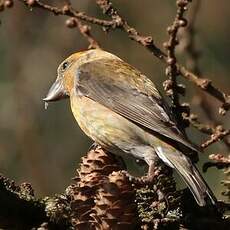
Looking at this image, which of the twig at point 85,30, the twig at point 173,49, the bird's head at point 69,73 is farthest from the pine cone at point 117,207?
the bird's head at point 69,73

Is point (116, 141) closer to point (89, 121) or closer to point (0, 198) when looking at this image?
point (89, 121)

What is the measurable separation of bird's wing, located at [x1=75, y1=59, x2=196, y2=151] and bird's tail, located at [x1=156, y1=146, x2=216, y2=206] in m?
0.10

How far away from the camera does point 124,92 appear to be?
4312 mm

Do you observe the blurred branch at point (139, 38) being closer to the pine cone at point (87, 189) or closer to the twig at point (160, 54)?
the twig at point (160, 54)

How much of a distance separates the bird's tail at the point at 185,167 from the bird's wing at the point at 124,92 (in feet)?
0.31

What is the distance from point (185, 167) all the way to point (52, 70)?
10.1ft

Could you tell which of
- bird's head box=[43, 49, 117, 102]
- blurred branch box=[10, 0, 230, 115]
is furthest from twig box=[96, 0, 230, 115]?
bird's head box=[43, 49, 117, 102]

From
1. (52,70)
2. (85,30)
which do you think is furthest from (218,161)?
(52,70)

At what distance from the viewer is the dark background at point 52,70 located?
5.88 m

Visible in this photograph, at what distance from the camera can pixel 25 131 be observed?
5.71 m

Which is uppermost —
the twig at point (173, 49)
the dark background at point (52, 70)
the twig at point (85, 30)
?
the dark background at point (52, 70)

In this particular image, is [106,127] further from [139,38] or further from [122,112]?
[139,38]

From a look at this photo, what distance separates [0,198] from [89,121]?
1.25m

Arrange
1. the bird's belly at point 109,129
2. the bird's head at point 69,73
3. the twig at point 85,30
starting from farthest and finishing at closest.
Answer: the bird's head at point 69,73
the bird's belly at point 109,129
the twig at point 85,30
